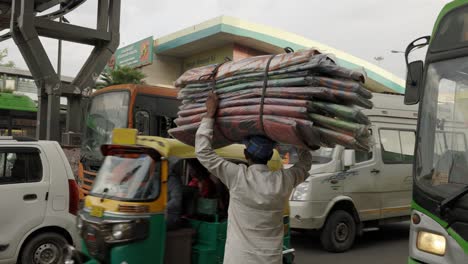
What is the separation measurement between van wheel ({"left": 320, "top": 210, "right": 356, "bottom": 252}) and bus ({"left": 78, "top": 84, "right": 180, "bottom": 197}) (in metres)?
4.51

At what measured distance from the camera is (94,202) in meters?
4.10

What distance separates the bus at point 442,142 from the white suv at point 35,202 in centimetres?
425

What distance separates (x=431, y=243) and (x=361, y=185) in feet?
15.7

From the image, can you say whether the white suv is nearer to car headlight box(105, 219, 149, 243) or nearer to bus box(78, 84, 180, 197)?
car headlight box(105, 219, 149, 243)

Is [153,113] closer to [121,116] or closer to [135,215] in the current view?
[121,116]

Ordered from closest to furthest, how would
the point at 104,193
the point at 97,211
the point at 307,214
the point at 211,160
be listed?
the point at 211,160 < the point at 97,211 < the point at 104,193 < the point at 307,214

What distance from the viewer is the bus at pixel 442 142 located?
9.78ft

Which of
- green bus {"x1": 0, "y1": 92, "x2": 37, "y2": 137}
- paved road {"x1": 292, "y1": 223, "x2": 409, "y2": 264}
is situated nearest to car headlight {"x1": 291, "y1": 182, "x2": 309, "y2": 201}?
paved road {"x1": 292, "y1": 223, "x2": 409, "y2": 264}

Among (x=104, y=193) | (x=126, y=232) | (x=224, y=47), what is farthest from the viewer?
(x=224, y=47)

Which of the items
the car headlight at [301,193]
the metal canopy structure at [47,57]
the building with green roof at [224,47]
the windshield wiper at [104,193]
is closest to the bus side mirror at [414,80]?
the windshield wiper at [104,193]

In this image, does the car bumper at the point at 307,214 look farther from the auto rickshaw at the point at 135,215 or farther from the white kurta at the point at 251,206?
the white kurta at the point at 251,206

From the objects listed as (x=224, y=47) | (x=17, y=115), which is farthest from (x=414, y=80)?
(x=224, y=47)

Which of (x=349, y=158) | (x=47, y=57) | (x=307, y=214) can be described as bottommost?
(x=307, y=214)

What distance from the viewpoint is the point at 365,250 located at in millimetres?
7828
